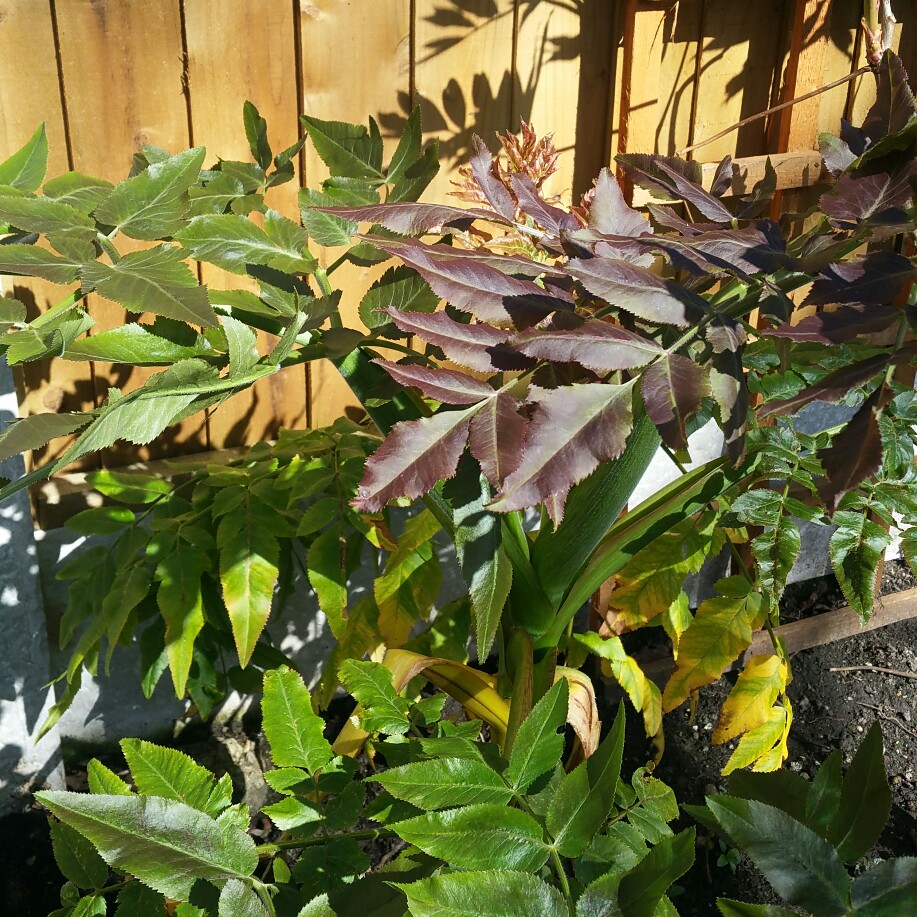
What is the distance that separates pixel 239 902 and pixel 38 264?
1.58ft

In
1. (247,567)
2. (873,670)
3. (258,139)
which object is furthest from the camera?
(873,670)

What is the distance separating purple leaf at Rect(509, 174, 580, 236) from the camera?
0.74 m

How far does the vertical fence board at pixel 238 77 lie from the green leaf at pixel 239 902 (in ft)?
3.86

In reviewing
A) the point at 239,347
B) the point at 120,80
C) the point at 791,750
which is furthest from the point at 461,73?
the point at 791,750

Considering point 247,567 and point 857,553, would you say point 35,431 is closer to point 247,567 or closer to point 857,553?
point 247,567

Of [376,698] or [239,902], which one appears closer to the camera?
[239,902]

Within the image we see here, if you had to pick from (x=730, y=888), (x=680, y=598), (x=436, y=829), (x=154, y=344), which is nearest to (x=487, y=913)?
(x=436, y=829)

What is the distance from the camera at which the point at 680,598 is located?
152cm

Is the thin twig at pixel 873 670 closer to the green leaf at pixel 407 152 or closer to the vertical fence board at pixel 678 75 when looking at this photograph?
the vertical fence board at pixel 678 75

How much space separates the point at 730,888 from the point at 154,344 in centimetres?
134

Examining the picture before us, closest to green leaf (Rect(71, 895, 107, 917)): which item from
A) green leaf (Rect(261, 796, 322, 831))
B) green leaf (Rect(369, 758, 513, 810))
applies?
green leaf (Rect(261, 796, 322, 831))

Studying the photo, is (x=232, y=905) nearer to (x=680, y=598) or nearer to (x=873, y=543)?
(x=873, y=543)

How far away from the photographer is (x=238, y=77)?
1540 millimetres

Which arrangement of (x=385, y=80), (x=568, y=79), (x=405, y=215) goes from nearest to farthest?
1. (x=405, y=215)
2. (x=385, y=80)
3. (x=568, y=79)
